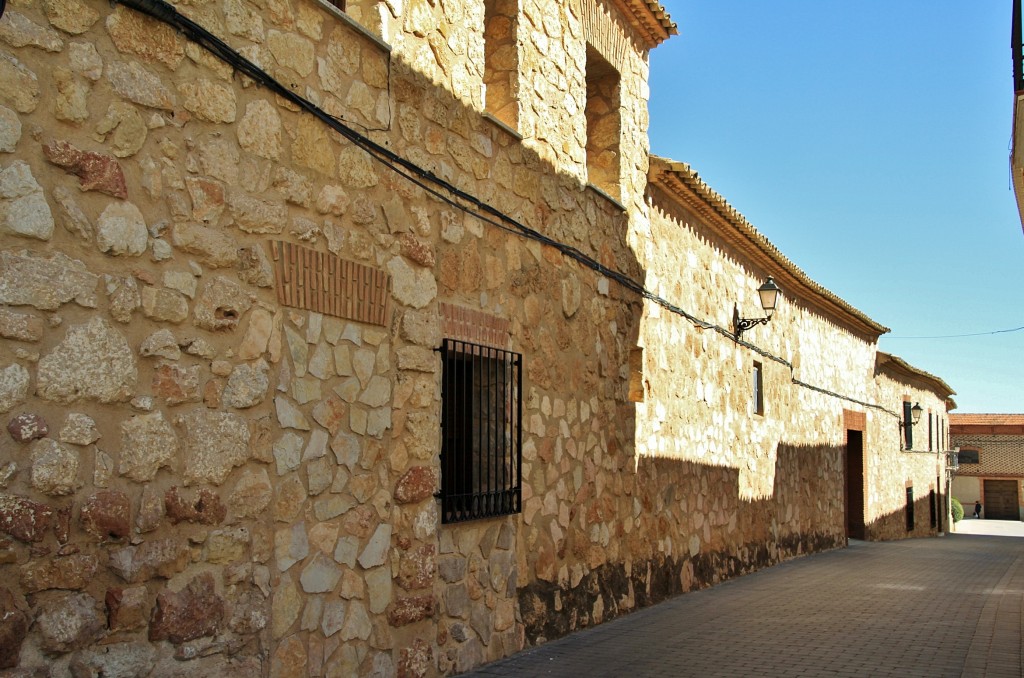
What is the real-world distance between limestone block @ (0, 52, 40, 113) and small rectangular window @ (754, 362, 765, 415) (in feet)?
36.3

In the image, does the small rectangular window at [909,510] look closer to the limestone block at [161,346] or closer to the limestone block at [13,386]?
the limestone block at [161,346]

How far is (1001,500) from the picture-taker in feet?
154

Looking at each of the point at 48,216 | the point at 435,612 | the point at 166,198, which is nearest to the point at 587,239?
the point at 435,612

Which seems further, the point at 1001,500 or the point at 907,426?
the point at 1001,500

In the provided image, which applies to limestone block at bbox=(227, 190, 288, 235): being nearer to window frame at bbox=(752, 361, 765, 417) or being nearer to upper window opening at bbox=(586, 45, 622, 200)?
upper window opening at bbox=(586, 45, 622, 200)

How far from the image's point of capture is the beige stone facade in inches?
138

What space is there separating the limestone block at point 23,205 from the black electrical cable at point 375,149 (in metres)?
0.55

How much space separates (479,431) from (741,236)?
7.14m

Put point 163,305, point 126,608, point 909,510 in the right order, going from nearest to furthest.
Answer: point 126,608, point 163,305, point 909,510

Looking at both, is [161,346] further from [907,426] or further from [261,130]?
[907,426]

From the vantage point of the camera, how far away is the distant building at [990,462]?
1797 inches

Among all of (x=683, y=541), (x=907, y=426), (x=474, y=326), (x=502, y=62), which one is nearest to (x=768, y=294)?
(x=683, y=541)

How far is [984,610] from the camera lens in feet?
30.2

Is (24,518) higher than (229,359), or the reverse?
(229,359)
